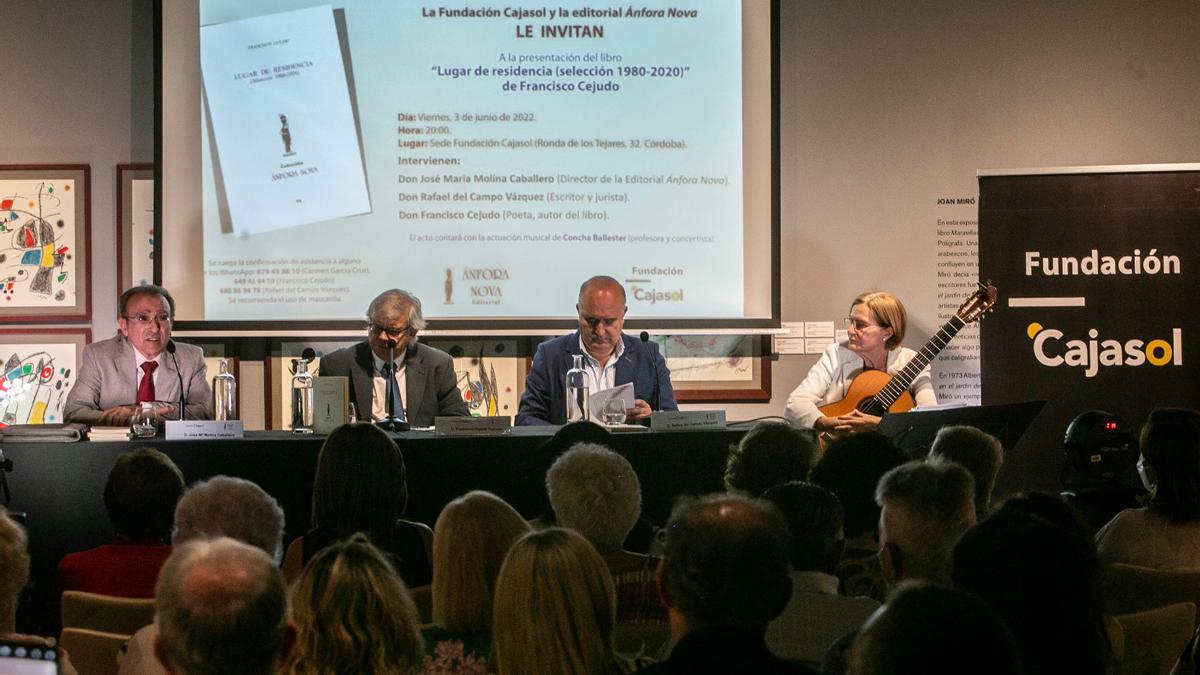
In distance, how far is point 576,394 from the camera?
4328mm

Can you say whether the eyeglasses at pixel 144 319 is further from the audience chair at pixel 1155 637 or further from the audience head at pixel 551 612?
the audience chair at pixel 1155 637

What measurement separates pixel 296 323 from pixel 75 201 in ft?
3.83

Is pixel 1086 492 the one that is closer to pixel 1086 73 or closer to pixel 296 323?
pixel 1086 73

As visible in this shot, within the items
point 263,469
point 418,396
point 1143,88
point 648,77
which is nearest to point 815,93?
point 648,77

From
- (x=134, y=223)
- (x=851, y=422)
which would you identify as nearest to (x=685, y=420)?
(x=851, y=422)

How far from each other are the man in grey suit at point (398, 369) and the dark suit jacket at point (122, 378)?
1.55 feet

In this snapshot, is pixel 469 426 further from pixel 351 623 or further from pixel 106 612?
pixel 351 623

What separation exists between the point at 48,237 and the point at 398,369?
6.37 ft

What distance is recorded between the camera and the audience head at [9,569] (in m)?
1.82

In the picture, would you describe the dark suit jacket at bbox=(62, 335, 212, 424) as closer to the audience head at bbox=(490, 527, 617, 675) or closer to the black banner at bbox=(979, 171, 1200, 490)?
the audience head at bbox=(490, 527, 617, 675)

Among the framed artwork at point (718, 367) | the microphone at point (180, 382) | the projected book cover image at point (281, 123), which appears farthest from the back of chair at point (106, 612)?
the framed artwork at point (718, 367)

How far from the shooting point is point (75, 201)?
5.49m

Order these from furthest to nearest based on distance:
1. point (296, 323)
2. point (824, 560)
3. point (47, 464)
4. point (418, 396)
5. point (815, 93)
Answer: point (815, 93) → point (296, 323) → point (418, 396) → point (47, 464) → point (824, 560)

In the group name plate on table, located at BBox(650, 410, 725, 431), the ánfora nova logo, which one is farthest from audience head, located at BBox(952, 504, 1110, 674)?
the ánfora nova logo
